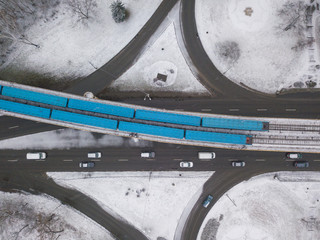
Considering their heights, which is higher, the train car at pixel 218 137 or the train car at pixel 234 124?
the train car at pixel 234 124

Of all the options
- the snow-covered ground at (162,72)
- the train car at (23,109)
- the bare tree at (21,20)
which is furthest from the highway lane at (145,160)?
the bare tree at (21,20)

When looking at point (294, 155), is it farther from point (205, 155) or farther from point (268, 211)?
point (205, 155)

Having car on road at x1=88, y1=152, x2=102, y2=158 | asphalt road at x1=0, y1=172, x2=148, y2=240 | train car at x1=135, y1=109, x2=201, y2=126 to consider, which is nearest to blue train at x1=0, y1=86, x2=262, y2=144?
train car at x1=135, y1=109, x2=201, y2=126

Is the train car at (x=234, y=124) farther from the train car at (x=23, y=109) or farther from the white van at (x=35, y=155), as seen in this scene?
the white van at (x=35, y=155)

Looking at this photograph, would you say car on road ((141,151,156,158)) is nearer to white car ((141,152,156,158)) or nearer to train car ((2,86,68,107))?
white car ((141,152,156,158))

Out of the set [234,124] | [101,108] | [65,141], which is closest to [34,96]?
[65,141]

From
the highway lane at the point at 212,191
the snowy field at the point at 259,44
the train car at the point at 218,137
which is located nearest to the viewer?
the train car at the point at 218,137
